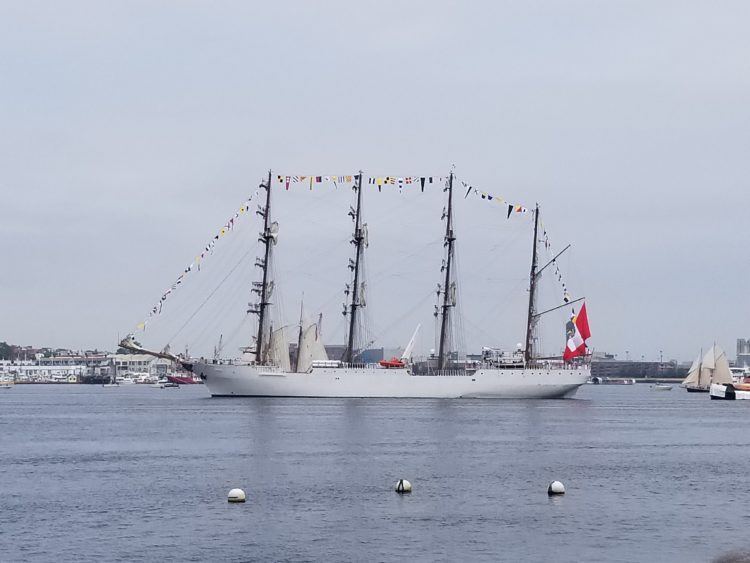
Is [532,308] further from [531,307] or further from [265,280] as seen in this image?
[265,280]

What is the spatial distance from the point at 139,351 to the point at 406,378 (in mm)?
33223

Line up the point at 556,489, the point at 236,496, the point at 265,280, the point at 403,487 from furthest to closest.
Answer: the point at 265,280, the point at 403,487, the point at 556,489, the point at 236,496

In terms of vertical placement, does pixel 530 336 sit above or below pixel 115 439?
above

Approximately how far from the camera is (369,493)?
174 ft

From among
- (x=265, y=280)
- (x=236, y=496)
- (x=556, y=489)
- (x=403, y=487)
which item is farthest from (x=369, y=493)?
(x=265, y=280)

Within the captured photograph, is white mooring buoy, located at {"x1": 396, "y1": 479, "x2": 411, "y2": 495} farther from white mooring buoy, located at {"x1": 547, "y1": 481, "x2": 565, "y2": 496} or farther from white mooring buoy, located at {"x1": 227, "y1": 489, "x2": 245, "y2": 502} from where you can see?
white mooring buoy, located at {"x1": 227, "y1": 489, "x2": 245, "y2": 502}

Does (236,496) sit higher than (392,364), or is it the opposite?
(392,364)

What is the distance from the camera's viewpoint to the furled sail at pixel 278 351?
147500mm

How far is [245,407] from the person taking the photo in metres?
129

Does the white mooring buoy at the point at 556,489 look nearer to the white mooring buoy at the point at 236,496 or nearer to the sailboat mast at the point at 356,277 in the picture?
the white mooring buoy at the point at 236,496

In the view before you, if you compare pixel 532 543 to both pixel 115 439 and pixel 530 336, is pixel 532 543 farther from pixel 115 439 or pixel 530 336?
pixel 530 336

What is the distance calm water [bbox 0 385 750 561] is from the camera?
40.2m

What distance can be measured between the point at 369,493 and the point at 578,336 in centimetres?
10462

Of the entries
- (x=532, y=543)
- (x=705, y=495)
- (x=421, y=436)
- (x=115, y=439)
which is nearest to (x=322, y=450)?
(x=421, y=436)
